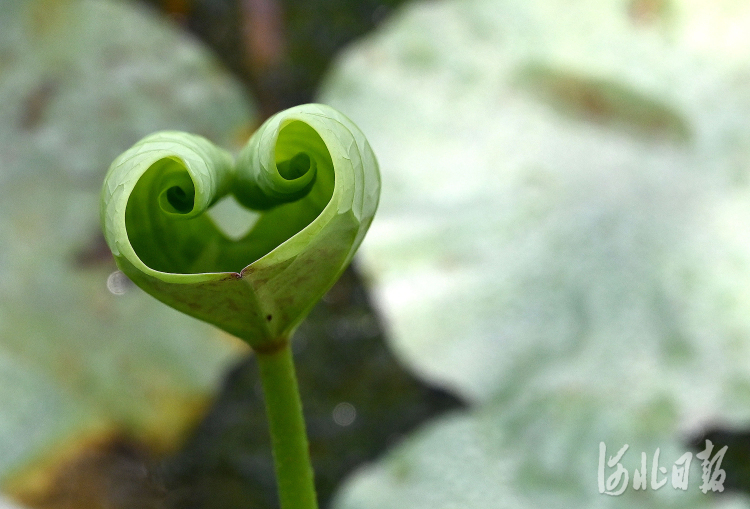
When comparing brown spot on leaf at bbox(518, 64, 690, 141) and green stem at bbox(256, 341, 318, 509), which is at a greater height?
brown spot on leaf at bbox(518, 64, 690, 141)

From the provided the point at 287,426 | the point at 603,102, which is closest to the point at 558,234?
the point at 603,102

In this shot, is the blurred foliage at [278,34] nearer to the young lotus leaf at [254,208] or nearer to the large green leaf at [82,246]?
the large green leaf at [82,246]

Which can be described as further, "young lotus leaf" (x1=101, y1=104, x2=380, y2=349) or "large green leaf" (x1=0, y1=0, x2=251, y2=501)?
"large green leaf" (x1=0, y1=0, x2=251, y2=501)

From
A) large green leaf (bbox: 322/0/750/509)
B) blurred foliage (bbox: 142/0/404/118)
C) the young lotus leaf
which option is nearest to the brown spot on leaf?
large green leaf (bbox: 322/0/750/509)

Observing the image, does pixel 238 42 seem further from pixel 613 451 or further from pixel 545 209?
A: pixel 613 451

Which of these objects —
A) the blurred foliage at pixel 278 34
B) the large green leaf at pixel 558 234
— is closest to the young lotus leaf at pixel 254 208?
the large green leaf at pixel 558 234
